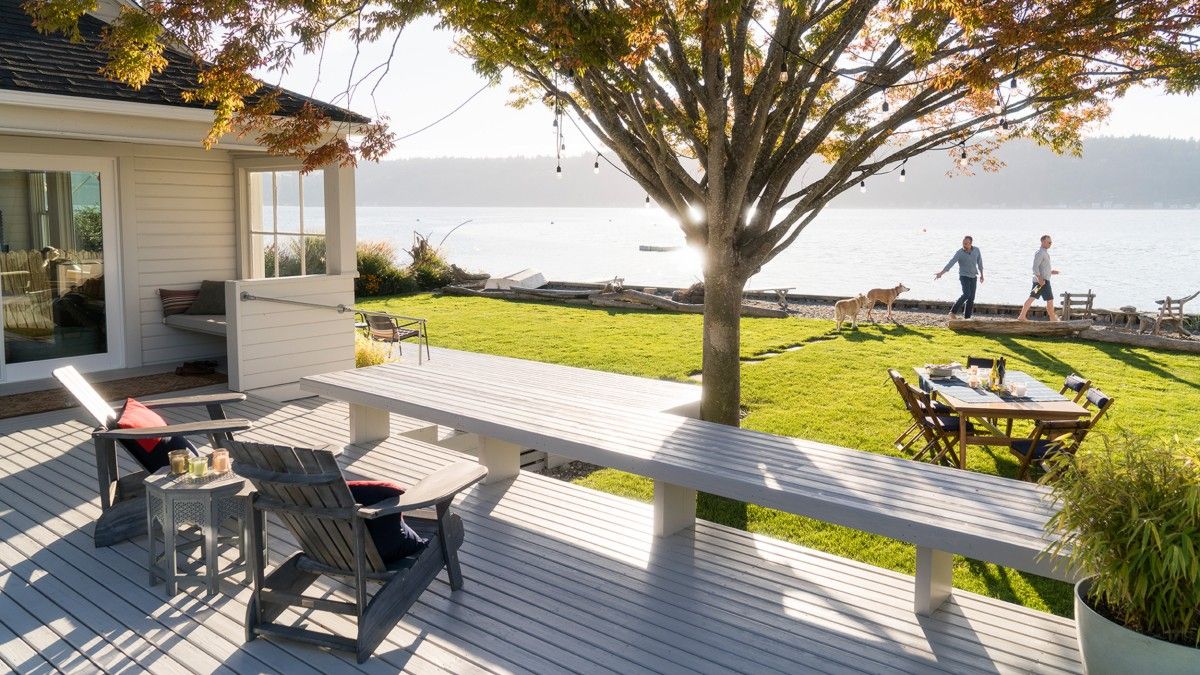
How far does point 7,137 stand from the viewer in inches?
341

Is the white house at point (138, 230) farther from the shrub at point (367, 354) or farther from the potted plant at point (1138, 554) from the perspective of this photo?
the potted plant at point (1138, 554)

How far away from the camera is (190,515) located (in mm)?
4477

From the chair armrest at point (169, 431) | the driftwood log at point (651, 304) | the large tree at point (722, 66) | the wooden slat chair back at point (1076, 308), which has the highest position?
the large tree at point (722, 66)

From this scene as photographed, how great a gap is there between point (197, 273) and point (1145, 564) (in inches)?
391

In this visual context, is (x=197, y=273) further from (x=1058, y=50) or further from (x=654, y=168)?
(x=1058, y=50)

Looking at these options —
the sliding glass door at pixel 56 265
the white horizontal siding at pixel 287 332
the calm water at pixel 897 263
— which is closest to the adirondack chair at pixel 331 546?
the white horizontal siding at pixel 287 332

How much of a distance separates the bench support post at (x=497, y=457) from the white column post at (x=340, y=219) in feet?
11.9

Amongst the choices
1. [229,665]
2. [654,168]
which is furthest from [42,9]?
[229,665]

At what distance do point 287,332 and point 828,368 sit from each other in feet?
22.2

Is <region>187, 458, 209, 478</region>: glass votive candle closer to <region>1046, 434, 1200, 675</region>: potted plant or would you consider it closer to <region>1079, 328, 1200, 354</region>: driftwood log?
<region>1046, 434, 1200, 675</region>: potted plant

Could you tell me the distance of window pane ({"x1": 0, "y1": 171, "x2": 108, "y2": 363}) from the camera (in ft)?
28.9

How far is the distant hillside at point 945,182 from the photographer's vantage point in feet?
386

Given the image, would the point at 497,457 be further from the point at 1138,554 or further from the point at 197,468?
the point at 1138,554

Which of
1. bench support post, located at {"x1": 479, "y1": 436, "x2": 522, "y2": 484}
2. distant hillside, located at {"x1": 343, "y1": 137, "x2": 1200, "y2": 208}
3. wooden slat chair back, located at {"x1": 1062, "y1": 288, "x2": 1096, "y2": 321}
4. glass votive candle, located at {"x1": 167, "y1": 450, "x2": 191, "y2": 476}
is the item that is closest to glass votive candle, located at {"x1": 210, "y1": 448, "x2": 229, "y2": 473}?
glass votive candle, located at {"x1": 167, "y1": 450, "x2": 191, "y2": 476}
